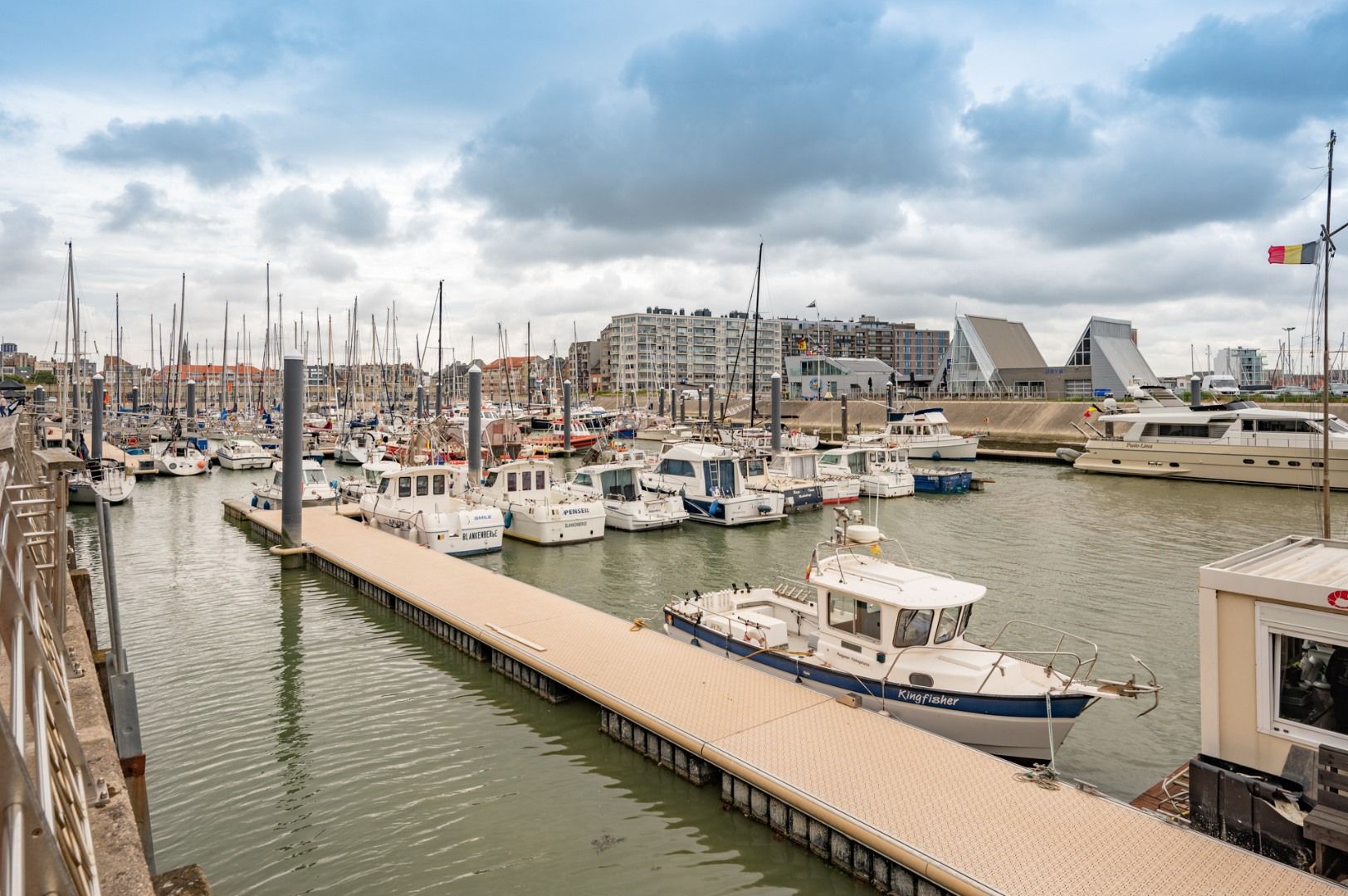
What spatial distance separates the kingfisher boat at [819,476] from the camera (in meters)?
37.7

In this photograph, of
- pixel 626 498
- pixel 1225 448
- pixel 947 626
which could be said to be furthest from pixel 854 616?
pixel 1225 448

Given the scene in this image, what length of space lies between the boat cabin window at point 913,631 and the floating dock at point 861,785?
112 cm

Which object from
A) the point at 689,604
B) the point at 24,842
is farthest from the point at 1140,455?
the point at 24,842

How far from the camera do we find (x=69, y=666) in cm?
797

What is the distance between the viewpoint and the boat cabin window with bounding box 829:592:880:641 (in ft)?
38.1

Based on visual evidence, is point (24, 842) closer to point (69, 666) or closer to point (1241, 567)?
point (69, 666)

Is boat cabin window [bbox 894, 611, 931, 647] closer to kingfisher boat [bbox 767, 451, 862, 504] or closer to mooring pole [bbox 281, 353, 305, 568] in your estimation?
mooring pole [bbox 281, 353, 305, 568]

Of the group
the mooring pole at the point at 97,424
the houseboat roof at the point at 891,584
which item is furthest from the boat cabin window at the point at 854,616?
the mooring pole at the point at 97,424

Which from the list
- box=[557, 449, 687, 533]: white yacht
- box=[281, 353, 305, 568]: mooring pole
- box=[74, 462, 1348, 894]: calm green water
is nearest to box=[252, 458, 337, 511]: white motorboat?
box=[74, 462, 1348, 894]: calm green water

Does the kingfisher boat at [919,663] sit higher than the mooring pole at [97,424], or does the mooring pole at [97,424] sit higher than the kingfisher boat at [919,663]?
the mooring pole at [97,424]

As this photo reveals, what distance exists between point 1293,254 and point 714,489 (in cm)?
2074

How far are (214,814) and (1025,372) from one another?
10497 centimetres

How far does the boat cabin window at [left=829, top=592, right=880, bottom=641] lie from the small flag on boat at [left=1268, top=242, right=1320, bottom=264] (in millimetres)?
11697

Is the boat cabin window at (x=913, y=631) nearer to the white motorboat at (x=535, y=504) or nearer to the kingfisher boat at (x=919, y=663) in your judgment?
the kingfisher boat at (x=919, y=663)
